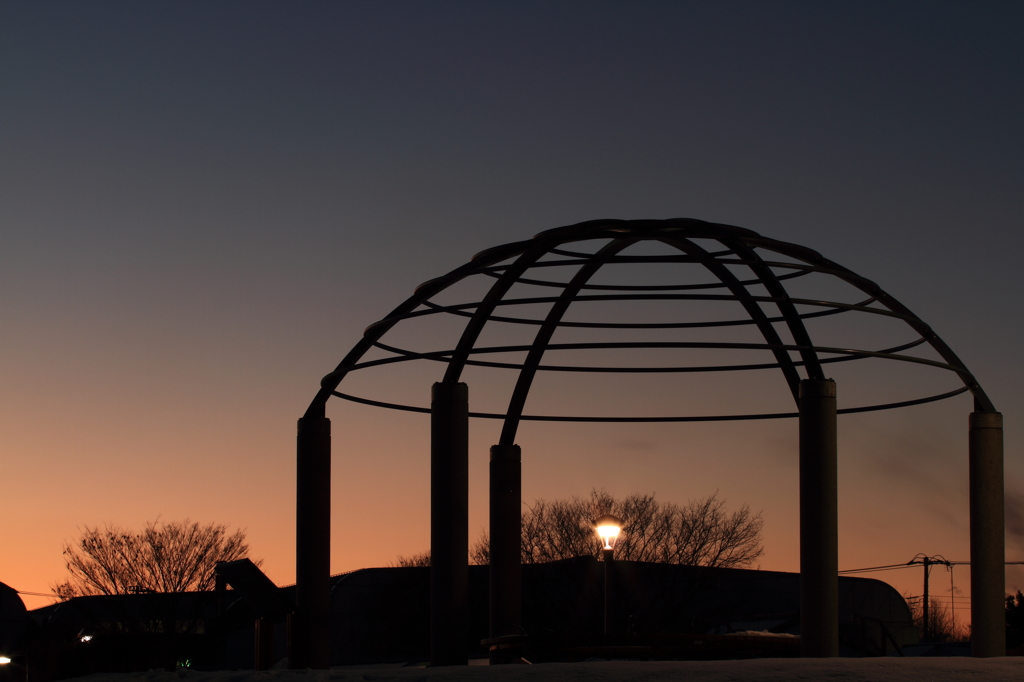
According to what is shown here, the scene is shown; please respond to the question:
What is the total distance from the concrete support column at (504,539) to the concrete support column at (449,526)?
3.73 metres

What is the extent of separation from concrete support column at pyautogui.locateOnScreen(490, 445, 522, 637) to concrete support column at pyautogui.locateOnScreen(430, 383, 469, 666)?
373 cm

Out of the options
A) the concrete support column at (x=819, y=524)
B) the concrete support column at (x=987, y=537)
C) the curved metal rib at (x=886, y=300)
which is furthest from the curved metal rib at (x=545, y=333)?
the concrete support column at (x=987, y=537)

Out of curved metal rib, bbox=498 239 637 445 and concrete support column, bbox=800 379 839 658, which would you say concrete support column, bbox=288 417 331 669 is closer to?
curved metal rib, bbox=498 239 637 445

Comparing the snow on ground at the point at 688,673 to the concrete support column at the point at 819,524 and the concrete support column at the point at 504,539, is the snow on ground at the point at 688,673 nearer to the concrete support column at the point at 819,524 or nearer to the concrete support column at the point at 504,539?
the concrete support column at the point at 819,524

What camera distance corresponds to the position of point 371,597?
57875 millimetres

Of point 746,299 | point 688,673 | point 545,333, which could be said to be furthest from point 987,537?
point 688,673

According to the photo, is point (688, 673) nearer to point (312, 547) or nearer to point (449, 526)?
point (449, 526)

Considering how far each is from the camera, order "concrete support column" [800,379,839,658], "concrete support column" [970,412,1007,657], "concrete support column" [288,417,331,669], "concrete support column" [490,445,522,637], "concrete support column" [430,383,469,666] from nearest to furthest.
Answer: "concrete support column" [800,379,839,658]
"concrete support column" [430,383,469,666]
"concrete support column" [288,417,331,669]
"concrete support column" [970,412,1007,657]
"concrete support column" [490,445,522,637]

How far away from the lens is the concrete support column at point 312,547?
638 inches

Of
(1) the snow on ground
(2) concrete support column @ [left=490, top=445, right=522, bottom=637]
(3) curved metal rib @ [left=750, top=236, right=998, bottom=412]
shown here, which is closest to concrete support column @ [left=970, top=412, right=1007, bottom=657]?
(3) curved metal rib @ [left=750, top=236, right=998, bottom=412]

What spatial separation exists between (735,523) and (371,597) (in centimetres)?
1803

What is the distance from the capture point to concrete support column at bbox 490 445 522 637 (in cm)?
1886

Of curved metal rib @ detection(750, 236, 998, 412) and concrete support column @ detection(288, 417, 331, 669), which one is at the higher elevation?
curved metal rib @ detection(750, 236, 998, 412)

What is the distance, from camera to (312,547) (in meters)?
16.4
